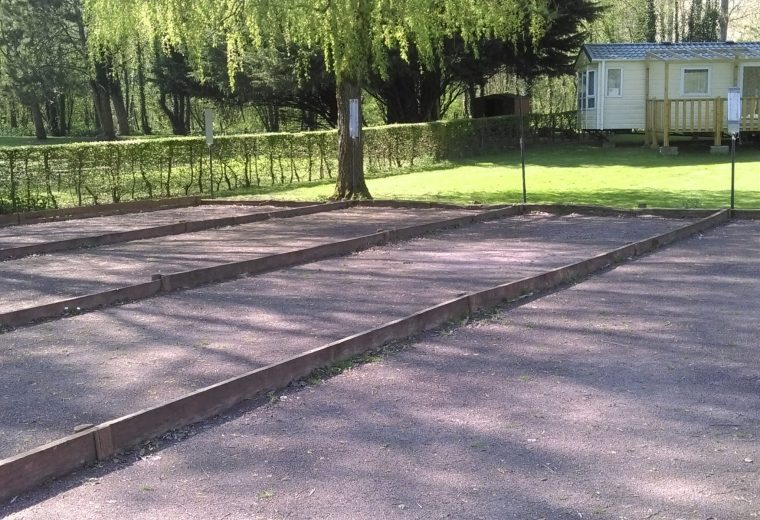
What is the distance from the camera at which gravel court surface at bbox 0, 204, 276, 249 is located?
12.3 meters

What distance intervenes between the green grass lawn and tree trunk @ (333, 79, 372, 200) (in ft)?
3.42

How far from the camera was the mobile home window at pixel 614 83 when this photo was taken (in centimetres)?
2838

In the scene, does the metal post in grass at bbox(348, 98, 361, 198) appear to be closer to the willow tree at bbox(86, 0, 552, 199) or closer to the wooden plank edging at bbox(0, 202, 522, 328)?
the willow tree at bbox(86, 0, 552, 199)

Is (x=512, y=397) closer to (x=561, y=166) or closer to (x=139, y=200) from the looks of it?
(x=139, y=200)

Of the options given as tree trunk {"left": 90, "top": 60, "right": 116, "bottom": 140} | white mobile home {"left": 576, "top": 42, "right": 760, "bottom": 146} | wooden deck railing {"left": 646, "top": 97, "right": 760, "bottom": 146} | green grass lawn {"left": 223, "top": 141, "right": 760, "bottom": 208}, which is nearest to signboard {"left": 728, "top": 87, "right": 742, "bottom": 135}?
green grass lawn {"left": 223, "top": 141, "right": 760, "bottom": 208}

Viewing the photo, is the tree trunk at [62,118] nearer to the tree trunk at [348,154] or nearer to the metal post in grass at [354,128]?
the tree trunk at [348,154]

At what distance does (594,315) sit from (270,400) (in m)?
3.16

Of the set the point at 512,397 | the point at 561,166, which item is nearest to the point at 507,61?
the point at 561,166

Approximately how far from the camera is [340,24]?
546 inches

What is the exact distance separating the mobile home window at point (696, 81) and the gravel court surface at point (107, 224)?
731 inches

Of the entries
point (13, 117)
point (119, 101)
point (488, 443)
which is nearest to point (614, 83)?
point (488, 443)

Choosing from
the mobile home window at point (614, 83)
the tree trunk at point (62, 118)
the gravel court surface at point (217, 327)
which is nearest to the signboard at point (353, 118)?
the gravel court surface at point (217, 327)

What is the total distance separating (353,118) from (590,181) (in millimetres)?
6620

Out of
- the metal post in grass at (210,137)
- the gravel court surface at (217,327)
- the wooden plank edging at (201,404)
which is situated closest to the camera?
the wooden plank edging at (201,404)
